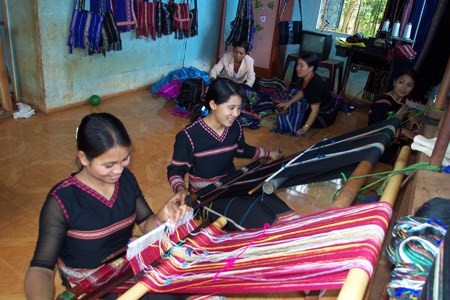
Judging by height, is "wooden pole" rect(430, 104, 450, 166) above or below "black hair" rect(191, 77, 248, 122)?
above

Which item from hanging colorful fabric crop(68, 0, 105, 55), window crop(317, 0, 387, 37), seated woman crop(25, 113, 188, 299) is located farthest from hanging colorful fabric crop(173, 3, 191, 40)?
seated woman crop(25, 113, 188, 299)

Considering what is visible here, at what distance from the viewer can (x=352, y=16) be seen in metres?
6.20

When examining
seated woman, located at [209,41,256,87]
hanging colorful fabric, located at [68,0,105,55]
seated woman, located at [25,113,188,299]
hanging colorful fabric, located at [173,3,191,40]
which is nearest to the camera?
seated woman, located at [25,113,188,299]

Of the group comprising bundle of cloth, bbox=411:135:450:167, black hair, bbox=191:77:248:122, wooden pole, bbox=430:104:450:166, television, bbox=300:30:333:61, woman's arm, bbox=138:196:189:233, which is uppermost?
wooden pole, bbox=430:104:450:166

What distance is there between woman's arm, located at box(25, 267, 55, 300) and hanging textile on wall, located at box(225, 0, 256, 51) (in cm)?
542

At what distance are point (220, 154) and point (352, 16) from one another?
509 cm

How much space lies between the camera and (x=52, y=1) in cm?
396

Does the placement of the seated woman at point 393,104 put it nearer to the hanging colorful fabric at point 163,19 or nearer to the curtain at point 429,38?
the curtain at point 429,38

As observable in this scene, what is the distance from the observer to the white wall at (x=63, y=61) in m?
3.98

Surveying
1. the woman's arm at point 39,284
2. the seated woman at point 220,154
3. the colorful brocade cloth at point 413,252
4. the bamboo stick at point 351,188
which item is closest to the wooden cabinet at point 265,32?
the seated woman at point 220,154

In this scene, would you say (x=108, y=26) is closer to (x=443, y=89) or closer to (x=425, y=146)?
(x=443, y=89)

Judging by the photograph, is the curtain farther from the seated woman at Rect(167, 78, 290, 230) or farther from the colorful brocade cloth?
the colorful brocade cloth

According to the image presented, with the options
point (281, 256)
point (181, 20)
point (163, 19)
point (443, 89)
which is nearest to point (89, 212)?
point (281, 256)

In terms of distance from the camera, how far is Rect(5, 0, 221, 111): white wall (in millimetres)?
3982
